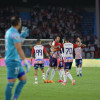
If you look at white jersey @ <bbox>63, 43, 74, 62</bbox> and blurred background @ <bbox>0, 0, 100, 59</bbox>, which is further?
blurred background @ <bbox>0, 0, 100, 59</bbox>

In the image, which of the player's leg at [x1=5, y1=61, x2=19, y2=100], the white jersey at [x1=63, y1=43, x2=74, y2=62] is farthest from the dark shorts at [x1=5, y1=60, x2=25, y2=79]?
the white jersey at [x1=63, y1=43, x2=74, y2=62]

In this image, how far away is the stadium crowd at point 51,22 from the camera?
38625mm

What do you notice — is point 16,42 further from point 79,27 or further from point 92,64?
point 79,27

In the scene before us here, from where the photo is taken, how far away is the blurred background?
38906 mm

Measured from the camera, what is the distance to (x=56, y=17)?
1634 inches

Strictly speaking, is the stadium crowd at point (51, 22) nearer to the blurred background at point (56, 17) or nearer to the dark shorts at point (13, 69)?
the blurred background at point (56, 17)

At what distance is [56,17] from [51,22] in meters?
1.22

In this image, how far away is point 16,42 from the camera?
914 centimetres

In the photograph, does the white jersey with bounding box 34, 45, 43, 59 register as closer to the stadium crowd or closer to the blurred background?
the blurred background

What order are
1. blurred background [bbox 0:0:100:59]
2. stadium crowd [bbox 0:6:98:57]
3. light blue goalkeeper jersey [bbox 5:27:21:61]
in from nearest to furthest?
light blue goalkeeper jersey [bbox 5:27:21:61] → stadium crowd [bbox 0:6:98:57] → blurred background [bbox 0:0:100:59]

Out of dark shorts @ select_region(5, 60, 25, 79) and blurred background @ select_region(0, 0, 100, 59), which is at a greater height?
blurred background @ select_region(0, 0, 100, 59)

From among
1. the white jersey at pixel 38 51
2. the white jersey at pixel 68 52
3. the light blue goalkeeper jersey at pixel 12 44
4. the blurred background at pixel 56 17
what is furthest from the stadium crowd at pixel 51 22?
the light blue goalkeeper jersey at pixel 12 44

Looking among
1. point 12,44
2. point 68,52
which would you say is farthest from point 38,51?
point 12,44

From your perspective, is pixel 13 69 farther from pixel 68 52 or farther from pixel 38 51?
pixel 38 51
